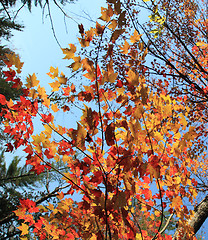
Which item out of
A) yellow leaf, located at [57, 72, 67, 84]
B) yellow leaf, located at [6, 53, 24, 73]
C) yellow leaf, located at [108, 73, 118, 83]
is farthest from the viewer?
yellow leaf, located at [57, 72, 67, 84]

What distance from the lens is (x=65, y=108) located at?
1.68 metres

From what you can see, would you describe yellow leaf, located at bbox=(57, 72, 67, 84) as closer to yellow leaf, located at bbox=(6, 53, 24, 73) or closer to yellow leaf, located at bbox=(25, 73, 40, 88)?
yellow leaf, located at bbox=(25, 73, 40, 88)

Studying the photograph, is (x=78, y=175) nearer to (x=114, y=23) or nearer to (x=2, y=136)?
(x=114, y=23)

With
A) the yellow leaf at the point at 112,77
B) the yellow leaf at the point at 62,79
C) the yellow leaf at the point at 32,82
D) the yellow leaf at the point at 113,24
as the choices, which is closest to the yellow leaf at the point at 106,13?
the yellow leaf at the point at 113,24

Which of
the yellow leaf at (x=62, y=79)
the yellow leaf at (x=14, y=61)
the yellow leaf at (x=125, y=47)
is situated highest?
the yellow leaf at (x=14, y=61)

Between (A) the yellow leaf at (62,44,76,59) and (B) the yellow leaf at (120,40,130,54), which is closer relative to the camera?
(A) the yellow leaf at (62,44,76,59)

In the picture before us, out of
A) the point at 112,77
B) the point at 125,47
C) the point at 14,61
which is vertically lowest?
the point at 112,77

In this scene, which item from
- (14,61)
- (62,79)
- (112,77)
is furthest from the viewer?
(62,79)

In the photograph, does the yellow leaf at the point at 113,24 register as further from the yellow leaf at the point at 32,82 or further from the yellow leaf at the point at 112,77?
the yellow leaf at the point at 32,82

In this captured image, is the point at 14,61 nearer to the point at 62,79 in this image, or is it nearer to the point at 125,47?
the point at 62,79

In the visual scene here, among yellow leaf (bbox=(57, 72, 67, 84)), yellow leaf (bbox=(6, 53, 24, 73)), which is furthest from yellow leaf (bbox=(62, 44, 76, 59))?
yellow leaf (bbox=(6, 53, 24, 73))

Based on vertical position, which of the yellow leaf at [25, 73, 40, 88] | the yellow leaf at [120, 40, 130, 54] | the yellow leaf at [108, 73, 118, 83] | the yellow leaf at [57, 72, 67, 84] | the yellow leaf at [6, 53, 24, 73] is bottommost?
the yellow leaf at [108, 73, 118, 83]

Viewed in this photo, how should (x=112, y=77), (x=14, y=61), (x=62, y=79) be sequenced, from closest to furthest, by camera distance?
(x=112, y=77)
(x=14, y=61)
(x=62, y=79)

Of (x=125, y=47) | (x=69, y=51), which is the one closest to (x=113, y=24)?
(x=125, y=47)
